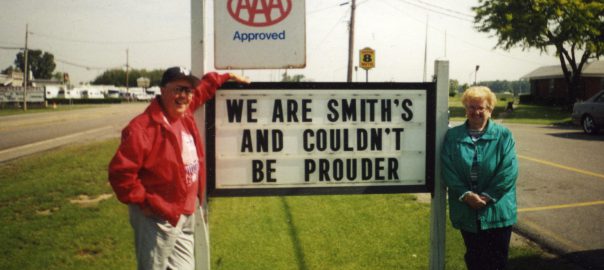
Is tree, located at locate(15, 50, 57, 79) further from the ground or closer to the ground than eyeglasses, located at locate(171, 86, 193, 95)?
further from the ground

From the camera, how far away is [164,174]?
2664mm

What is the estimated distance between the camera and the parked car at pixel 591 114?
15898 millimetres

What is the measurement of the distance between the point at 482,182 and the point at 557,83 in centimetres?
5523

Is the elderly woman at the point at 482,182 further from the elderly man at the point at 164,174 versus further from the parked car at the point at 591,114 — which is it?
the parked car at the point at 591,114

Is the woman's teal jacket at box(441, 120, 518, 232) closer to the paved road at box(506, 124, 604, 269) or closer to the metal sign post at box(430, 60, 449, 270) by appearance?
the metal sign post at box(430, 60, 449, 270)

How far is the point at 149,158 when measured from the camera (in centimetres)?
264

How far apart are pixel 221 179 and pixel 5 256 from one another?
10.2ft

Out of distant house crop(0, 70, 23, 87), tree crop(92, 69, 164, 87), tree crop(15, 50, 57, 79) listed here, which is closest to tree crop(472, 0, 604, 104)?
distant house crop(0, 70, 23, 87)

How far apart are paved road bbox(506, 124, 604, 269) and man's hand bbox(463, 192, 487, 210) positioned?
2283mm

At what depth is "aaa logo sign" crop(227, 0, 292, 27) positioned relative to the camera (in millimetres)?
3320

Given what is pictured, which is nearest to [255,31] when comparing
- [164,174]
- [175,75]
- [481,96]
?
[175,75]

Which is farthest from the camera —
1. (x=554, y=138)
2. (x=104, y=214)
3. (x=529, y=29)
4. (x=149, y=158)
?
(x=529, y=29)

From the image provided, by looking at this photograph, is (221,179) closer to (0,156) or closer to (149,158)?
(149,158)

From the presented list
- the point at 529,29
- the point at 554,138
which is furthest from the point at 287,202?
the point at 529,29
